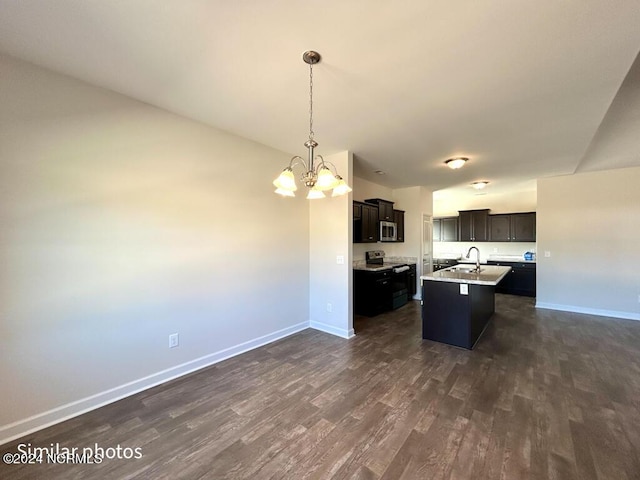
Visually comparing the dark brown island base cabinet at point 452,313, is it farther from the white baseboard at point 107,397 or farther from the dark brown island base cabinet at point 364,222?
the white baseboard at point 107,397

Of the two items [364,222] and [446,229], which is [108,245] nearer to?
Answer: [364,222]

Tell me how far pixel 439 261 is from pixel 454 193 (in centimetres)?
202

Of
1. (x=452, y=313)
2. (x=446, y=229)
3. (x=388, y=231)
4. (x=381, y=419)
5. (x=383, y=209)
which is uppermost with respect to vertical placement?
(x=383, y=209)

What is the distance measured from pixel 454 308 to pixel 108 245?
3968 mm

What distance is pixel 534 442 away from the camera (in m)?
1.81

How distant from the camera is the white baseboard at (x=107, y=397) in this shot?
189cm

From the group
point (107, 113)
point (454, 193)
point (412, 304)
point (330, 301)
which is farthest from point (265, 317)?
point (454, 193)

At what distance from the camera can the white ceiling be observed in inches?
59.2

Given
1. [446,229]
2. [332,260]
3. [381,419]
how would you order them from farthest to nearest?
1. [446,229]
2. [332,260]
3. [381,419]

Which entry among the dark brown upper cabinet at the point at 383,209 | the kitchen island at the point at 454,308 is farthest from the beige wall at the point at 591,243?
the dark brown upper cabinet at the point at 383,209

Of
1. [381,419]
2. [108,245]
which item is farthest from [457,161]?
[108,245]

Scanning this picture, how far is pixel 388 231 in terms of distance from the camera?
579 cm

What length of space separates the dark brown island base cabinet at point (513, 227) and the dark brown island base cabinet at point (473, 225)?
0.47 ft

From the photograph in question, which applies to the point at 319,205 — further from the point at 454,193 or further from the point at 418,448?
the point at 454,193
